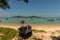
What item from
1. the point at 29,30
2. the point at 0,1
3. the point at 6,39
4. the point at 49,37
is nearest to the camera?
the point at 29,30

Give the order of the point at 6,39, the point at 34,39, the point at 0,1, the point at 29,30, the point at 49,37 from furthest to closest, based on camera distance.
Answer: the point at 49,37 < the point at 34,39 < the point at 6,39 < the point at 0,1 < the point at 29,30

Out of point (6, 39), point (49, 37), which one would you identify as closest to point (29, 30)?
point (6, 39)

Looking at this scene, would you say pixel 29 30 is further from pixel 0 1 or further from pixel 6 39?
pixel 6 39

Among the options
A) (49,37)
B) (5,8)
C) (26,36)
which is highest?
(5,8)

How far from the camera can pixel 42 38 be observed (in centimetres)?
1438

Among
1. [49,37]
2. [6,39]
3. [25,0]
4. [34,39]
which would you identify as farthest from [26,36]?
[49,37]

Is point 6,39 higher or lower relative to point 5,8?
lower

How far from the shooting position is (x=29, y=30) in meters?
5.52

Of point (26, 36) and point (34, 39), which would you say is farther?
point (34, 39)

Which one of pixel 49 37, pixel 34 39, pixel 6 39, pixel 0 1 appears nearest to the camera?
pixel 0 1

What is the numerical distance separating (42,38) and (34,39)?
71cm

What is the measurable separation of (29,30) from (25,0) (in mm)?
2214

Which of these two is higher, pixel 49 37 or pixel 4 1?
pixel 4 1

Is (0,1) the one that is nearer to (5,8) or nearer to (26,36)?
(5,8)
